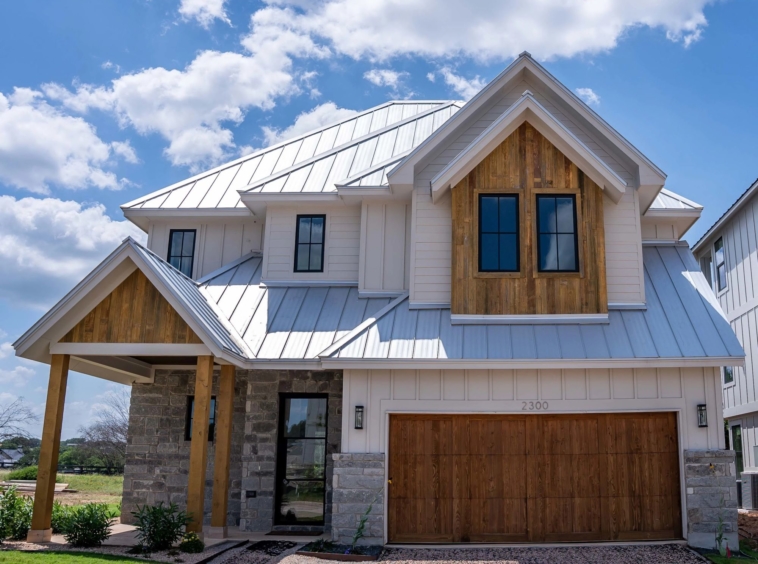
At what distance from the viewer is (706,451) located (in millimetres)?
12094

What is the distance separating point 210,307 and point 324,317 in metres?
2.24

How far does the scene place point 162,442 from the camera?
50.0 feet

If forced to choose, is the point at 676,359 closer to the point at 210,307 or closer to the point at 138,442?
Result: the point at 210,307

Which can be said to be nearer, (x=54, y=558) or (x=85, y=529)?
(x=54, y=558)

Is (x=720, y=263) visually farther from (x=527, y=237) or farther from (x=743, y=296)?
(x=527, y=237)

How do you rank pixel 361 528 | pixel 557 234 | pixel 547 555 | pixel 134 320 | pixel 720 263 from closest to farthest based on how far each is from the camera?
pixel 547 555 < pixel 361 528 < pixel 134 320 < pixel 557 234 < pixel 720 263

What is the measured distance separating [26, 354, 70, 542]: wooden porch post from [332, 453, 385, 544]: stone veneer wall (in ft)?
15.1

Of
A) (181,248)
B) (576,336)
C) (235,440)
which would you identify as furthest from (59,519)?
(576,336)

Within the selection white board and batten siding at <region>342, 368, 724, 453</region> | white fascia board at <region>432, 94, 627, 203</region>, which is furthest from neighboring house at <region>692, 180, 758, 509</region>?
white board and batten siding at <region>342, 368, 724, 453</region>

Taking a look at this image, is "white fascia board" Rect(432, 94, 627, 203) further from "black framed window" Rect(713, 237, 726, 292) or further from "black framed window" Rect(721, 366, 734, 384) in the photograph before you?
"black framed window" Rect(721, 366, 734, 384)

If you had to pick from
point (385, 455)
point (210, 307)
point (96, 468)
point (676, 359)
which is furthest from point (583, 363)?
point (96, 468)

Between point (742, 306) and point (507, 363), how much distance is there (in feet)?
40.5

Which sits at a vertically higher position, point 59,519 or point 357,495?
point 357,495

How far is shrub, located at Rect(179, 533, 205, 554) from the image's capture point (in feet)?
37.2
